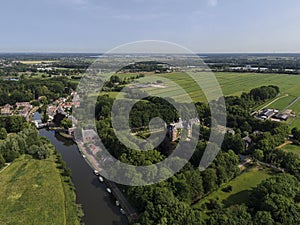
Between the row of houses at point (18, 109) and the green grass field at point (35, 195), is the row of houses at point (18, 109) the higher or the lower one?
the higher one

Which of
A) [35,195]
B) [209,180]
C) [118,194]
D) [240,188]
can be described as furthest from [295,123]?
[35,195]

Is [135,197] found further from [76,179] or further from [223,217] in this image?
[76,179]

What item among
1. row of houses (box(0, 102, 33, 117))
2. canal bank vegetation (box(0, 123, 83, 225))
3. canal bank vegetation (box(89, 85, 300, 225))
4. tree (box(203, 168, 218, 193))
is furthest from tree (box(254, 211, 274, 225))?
row of houses (box(0, 102, 33, 117))

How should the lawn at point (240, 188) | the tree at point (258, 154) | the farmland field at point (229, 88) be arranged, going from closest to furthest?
the lawn at point (240, 188) → the tree at point (258, 154) → the farmland field at point (229, 88)

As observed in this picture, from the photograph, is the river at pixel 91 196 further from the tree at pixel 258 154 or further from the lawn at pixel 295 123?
the lawn at pixel 295 123

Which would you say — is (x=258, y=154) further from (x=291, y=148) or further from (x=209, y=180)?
(x=209, y=180)

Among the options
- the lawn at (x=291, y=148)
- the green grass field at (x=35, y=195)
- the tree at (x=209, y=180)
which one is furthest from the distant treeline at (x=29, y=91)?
the lawn at (x=291, y=148)

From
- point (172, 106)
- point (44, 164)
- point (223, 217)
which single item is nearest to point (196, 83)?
point (172, 106)
